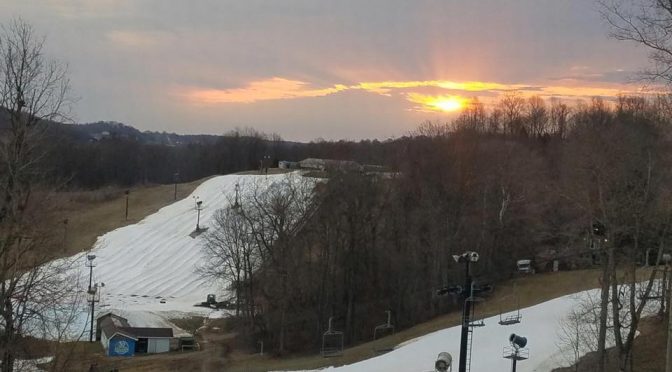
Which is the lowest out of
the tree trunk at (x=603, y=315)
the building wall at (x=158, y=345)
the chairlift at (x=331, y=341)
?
the building wall at (x=158, y=345)

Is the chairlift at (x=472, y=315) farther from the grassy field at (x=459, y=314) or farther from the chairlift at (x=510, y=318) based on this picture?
the grassy field at (x=459, y=314)

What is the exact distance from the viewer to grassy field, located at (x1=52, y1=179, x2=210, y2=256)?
227ft

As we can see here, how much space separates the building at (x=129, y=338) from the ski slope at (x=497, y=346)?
15.6 metres

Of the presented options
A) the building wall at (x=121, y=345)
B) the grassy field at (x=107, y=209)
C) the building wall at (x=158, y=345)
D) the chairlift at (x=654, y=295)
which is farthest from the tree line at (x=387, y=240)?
the grassy field at (x=107, y=209)

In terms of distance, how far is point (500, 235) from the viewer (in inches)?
1681

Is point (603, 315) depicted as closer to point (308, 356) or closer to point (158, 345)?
point (308, 356)

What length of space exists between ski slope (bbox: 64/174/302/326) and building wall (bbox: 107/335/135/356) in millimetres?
4181

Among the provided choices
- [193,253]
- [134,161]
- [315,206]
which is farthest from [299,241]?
[134,161]

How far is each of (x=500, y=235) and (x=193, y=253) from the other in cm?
3109

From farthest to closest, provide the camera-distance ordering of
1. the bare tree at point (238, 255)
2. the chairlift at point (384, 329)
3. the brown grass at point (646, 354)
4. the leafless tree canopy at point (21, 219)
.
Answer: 1. the bare tree at point (238, 255)
2. the chairlift at point (384, 329)
3. the brown grass at point (646, 354)
4. the leafless tree canopy at point (21, 219)

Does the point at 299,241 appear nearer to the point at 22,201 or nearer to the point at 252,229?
the point at 252,229

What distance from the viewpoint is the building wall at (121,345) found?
37.2 meters

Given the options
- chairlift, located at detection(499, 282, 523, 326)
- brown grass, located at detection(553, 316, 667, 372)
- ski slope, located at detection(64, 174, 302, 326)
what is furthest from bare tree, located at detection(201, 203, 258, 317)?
brown grass, located at detection(553, 316, 667, 372)

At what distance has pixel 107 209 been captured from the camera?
79.9 metres
